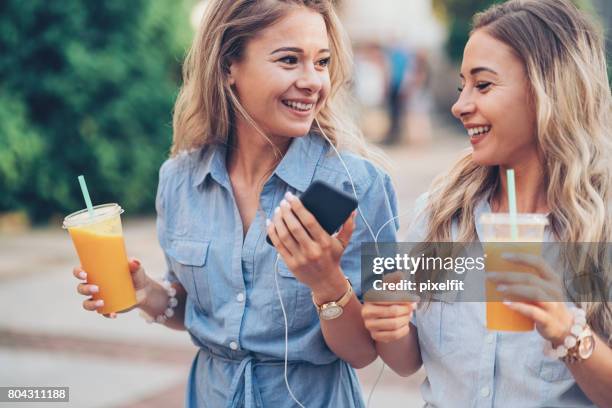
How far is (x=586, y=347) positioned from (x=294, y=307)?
83 cm

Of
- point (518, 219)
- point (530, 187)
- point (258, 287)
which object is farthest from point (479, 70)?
point (258, 287)

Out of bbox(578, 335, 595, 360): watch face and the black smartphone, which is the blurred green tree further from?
bbox(578, 335, 595, 360): watch face

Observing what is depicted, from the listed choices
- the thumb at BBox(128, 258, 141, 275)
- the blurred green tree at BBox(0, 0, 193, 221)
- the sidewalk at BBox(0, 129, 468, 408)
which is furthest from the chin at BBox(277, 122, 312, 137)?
the blurred green tree at BBox(0, 0, 193, 221)

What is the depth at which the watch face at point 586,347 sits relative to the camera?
1721 millimetres

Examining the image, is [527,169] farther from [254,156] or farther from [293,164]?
[254,156]

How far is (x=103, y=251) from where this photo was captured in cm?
232

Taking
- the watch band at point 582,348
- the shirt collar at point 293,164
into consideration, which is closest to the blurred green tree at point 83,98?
the shirt collar at point 293,164

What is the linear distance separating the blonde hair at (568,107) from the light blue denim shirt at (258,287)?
1.70 ft

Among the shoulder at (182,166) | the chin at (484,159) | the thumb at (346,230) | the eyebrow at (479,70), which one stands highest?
the shoulder at (182,166)

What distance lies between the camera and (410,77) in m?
17.8

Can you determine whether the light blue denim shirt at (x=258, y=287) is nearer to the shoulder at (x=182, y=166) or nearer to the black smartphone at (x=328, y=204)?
the shoulder at (x=182, y=166)

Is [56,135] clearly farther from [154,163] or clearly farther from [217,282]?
[217,282]

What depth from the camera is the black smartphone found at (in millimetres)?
1825

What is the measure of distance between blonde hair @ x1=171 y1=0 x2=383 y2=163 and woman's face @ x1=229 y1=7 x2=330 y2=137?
0.04 meters
